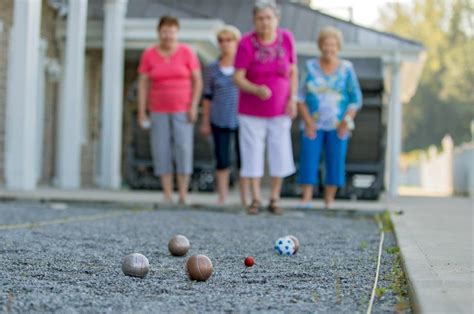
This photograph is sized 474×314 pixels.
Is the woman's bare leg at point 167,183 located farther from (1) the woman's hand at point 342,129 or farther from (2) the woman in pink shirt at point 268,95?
(1) the woman's hand at point 342,129

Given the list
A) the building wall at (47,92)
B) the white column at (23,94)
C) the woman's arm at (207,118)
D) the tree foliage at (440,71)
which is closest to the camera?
the woman's arm at (207,118)

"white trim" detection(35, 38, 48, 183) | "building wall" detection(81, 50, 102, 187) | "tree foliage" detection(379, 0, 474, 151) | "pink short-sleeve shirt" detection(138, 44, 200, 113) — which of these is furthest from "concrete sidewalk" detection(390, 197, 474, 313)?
"tree foliage" detection(379, 0, 474, 151)

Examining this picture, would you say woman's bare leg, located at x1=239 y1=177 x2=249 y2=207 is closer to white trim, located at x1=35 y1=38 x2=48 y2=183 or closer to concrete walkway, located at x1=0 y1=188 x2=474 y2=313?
concrete walkway, located at x1=0 y1=188 x2=474 y2=313

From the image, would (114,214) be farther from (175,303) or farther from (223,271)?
(175,303)

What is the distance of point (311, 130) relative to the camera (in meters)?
7.61

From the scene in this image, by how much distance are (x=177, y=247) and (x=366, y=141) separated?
695 centimetres

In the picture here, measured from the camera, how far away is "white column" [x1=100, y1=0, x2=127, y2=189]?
12.5m

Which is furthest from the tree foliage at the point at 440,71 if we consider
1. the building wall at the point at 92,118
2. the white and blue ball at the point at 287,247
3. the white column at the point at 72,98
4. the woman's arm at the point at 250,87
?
the white and blue ball at the point at 287,247

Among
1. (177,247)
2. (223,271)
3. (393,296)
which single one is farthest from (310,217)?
(393,296)

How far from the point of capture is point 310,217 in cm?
739

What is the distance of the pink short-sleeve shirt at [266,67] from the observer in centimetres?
726

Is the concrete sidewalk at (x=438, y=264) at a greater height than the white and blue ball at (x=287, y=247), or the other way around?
the concrete sidewalk at (x=438, y=264)

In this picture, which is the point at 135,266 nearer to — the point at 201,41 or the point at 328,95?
the point at 328,95

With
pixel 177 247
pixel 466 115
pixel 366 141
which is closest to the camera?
pixel 177 247
